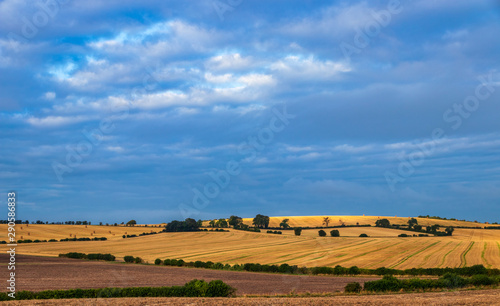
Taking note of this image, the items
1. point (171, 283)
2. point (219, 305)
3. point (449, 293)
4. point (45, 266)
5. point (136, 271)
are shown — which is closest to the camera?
point (219, 305)

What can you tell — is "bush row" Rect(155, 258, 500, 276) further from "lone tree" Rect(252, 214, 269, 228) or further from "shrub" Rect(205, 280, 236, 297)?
"lone tree" Rect(252, 214, 269, 228)

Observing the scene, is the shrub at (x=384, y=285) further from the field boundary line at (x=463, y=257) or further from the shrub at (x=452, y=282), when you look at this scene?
the field boundary line at (x=463, y=257)

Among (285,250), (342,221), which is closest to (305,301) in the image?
(285,250)

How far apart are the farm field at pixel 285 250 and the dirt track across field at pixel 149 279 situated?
44.6 ft

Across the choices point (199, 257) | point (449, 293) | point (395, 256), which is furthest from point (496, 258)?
→ point (199, 257)

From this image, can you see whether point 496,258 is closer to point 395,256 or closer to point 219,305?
point 395,256

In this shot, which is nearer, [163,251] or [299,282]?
[299,282]

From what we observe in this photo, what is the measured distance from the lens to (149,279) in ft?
177

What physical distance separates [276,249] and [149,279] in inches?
1697

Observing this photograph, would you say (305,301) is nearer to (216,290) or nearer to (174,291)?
(216,290)

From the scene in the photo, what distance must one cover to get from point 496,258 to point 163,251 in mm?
65294

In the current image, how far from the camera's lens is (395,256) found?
78625mm

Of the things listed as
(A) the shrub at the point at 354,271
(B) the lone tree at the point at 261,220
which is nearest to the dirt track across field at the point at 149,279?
(A) the shrub at the point at 354,271

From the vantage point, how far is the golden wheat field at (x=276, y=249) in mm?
72125
